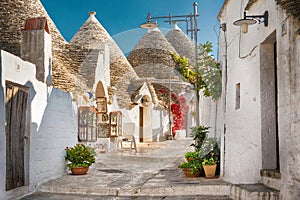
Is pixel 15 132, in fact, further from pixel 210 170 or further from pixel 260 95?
pixel 260 95

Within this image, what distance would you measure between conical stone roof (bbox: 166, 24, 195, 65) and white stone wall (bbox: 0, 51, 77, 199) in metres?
23.5

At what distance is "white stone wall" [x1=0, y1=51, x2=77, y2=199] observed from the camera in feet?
20.3

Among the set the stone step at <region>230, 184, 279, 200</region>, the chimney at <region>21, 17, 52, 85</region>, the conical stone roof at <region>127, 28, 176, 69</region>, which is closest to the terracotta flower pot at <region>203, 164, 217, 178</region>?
the stone step at <region>230, 184, 279, 200</region>

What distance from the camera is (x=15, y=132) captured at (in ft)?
21.7

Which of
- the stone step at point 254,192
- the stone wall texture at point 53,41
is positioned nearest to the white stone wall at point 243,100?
the stone step at point 254,192

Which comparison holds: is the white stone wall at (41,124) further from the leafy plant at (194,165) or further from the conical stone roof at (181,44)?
the conical stone roof at (181,44)

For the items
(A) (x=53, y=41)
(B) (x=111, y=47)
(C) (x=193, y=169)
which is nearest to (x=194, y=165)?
(C) (x=193, y=169)

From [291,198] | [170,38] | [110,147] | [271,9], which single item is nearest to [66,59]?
[110,147]

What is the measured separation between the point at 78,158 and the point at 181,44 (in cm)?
2539

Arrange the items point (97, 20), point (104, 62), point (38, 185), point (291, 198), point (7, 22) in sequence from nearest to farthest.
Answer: point (291, 198) < point (38, 185) < point (7, 22) < point (104, 62) < point (97, 20)

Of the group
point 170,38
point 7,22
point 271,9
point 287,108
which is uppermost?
point 170,38

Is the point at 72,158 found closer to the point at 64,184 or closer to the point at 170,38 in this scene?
the point at 64,184

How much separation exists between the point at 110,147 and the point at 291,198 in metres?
12.0

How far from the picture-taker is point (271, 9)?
541 centimetres
